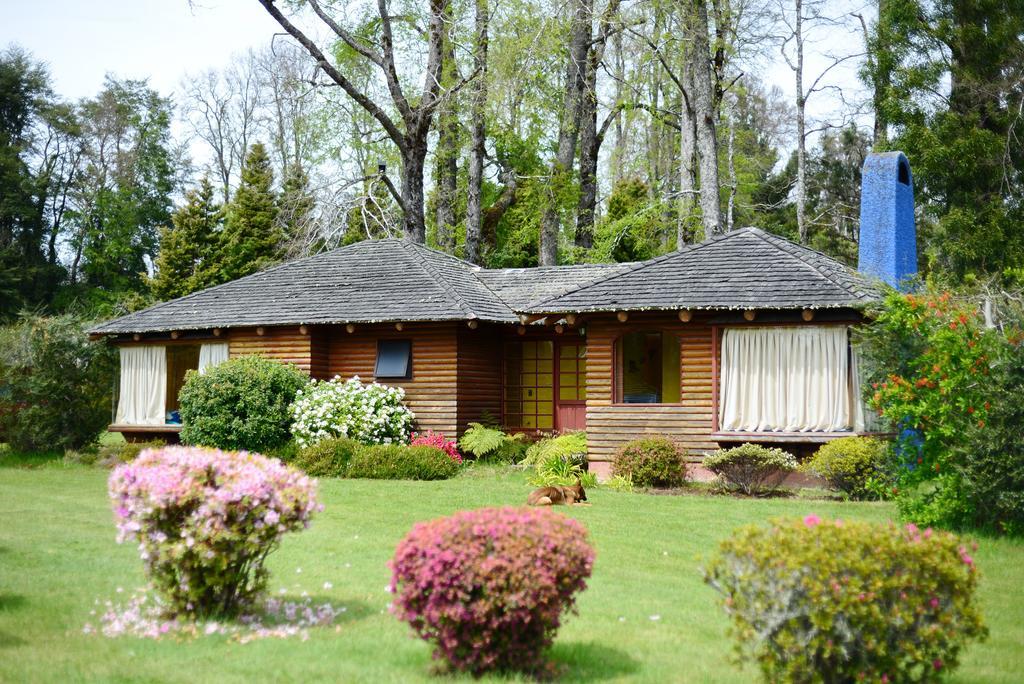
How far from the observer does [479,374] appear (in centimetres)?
2161

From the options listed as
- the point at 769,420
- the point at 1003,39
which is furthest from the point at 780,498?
the point at 1003,39

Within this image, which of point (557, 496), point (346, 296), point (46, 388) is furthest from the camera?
point (346, 296)

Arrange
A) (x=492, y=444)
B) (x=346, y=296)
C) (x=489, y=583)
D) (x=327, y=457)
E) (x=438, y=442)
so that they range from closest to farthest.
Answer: (x=489, y=583)
(x=327, y=457)
(x=492, y=444)
(x=438, y=442)
(x=346, y=296)

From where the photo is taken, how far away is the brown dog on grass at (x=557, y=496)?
1405cm

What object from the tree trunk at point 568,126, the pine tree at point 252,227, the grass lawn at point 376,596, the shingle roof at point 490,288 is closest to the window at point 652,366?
the shingle roof at point 490,288

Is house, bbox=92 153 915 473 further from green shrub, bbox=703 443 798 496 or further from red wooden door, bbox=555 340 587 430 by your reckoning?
green shrub, bbox=703 443 798 496

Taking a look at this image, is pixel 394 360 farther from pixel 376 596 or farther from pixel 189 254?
pixel 189 254

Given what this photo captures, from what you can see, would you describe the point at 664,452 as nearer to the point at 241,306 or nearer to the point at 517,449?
the point at 517,449

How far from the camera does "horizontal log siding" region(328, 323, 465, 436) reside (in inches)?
814

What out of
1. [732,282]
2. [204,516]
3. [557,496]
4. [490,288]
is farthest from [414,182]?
[204,516]

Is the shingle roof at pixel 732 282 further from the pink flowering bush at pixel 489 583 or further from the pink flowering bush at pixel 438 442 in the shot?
the pink flowering bush at pixel 489 583

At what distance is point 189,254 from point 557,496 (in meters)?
30.9

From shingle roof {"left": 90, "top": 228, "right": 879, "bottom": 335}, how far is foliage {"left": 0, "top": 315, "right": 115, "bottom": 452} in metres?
1.23

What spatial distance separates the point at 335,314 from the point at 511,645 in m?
15.4
